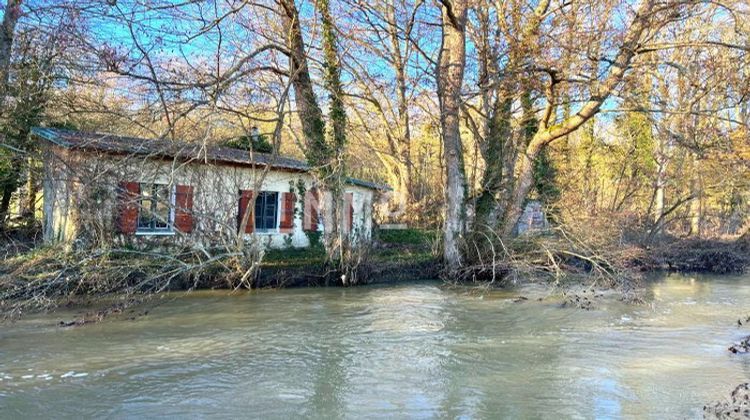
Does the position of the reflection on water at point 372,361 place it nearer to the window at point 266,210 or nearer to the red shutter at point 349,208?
the window at point 266,210

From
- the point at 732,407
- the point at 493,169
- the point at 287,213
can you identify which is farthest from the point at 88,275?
the point at 493,169

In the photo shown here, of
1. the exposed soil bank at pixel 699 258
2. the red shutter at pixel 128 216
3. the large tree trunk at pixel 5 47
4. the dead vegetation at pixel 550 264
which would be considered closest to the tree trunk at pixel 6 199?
the large tree trunk at pixel 5 47

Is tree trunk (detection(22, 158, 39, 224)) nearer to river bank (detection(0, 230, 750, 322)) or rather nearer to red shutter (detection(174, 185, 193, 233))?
river bank (detection(0, 230, 750, 322))

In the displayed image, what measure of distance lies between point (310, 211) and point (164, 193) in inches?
206

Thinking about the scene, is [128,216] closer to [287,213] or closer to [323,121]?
[287,213]

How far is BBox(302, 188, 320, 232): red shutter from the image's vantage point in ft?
59.4

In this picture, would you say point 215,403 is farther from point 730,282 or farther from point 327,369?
point 730,282

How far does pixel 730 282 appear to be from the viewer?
17.3m

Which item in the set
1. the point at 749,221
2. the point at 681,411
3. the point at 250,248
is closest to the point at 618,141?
the point at 749,221

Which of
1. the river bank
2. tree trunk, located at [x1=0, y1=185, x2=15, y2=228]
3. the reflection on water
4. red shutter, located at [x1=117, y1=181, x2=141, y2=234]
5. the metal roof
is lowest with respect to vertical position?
the reflection on water

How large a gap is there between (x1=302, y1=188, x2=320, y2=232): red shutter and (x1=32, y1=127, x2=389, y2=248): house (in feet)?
0.11

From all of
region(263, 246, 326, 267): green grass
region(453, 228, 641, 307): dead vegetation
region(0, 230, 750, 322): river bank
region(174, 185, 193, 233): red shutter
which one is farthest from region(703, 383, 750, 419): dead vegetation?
region(174, 185, 193, 233): red shutter

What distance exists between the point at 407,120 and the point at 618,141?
30.6 ft

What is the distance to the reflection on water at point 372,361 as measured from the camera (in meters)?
6.08
